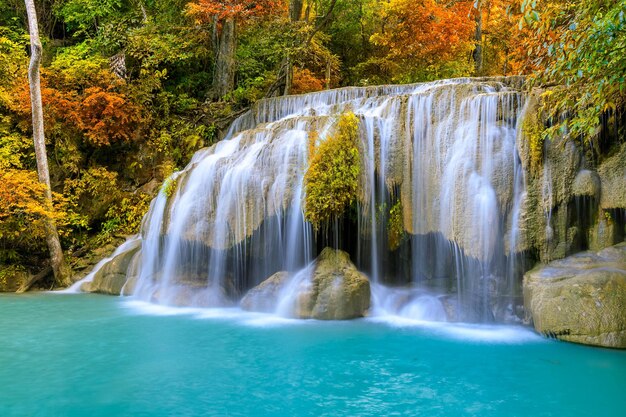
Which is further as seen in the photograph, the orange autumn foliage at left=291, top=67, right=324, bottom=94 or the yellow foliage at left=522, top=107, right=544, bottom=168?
the orange autumn foliage at left=291, top=67, right=324, bottom=94

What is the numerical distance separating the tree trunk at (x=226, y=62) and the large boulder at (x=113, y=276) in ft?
21.8

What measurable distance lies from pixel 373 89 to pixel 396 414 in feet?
32.1

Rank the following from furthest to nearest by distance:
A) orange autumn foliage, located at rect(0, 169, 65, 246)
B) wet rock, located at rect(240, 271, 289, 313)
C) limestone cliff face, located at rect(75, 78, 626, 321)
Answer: orange autumn foliage, located at rect(0, 169, 65, 246) < wet rock, located at rect(240, 271, 289, 313) < limestone cliff face, located at rect(75, 78, 626, 321)

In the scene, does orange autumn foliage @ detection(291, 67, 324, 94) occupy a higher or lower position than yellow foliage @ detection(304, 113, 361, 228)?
higher

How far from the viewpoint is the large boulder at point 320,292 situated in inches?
302

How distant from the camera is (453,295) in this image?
804cm

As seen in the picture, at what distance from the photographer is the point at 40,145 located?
11500mm

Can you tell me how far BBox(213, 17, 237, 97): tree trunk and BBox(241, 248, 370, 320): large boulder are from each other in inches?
351

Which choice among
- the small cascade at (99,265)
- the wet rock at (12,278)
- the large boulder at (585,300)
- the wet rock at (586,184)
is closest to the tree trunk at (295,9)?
the small cascade at (99,265)

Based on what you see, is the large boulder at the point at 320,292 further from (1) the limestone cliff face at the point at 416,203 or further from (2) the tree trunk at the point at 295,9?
(2) the tree trunk at the point at 295,9

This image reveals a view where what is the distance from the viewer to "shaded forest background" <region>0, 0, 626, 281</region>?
12.4m

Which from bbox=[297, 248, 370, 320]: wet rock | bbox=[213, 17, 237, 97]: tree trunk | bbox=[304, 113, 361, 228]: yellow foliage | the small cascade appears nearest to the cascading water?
bbox=[304, 113, 361, 228]: yellow foliage

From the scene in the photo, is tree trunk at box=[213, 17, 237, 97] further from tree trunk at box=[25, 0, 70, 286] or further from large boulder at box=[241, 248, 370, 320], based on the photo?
large boulder at box=[241, 248, 370, 320]

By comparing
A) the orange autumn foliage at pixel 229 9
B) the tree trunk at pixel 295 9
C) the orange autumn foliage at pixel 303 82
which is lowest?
the orange autumn foliage at pixel 303 82
